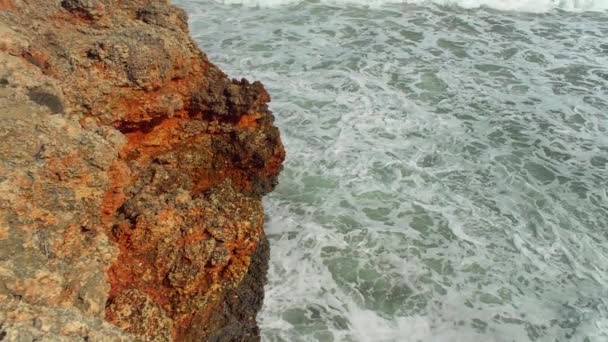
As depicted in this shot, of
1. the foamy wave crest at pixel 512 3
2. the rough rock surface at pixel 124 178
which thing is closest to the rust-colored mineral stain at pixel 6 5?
the rough rock surface at pixel 124 178

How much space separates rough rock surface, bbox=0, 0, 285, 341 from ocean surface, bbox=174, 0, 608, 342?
1.34 m

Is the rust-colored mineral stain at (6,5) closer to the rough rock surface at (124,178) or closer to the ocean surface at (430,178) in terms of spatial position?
the rough rock surface at (124,178)

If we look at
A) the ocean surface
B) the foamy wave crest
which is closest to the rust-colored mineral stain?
the ocean surface

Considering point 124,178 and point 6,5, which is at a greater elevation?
point 6,5

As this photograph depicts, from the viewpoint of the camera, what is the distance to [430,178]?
7.16 metres

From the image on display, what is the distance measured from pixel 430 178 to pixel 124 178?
477 cm

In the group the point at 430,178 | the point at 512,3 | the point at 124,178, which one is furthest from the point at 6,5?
the point at 512,3

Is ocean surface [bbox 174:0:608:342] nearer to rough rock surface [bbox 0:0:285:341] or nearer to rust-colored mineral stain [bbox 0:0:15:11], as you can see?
rough rock surface [bbox 0:0:285:341]

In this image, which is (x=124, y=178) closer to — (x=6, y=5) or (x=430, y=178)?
(x=6, y=5)

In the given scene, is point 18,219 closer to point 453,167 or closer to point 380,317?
point 380,317

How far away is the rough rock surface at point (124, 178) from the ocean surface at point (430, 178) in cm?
134

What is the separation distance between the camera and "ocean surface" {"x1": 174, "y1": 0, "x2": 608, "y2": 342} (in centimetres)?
521

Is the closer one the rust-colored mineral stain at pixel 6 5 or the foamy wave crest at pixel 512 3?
the rust-colored mineral stain at pixel 6 5

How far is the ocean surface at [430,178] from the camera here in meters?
5.21
